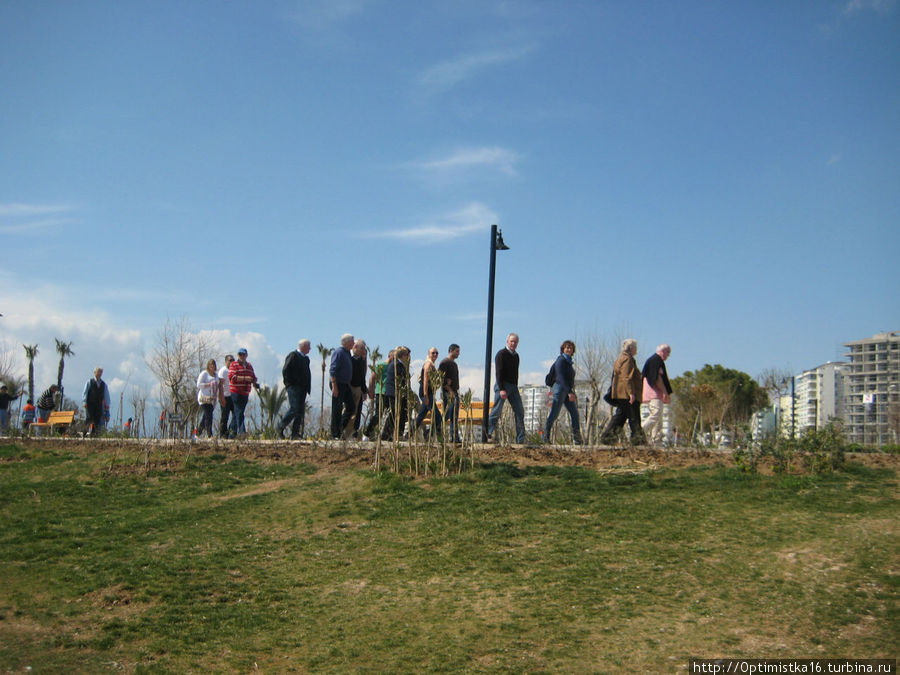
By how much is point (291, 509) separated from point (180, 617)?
288cm

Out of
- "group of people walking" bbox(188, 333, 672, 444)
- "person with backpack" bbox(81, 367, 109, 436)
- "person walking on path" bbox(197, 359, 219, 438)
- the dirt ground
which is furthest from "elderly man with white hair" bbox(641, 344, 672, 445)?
"person with backpack" bbox(81, 367, 109, 436)

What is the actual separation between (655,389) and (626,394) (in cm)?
58

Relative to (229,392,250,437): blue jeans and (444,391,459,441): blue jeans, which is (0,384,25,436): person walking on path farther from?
(444,391,459,441): blue jeans

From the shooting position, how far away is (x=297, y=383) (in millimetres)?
13773

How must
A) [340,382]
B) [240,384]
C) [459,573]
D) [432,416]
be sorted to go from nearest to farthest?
[459,573] → [432,416] → [340,382] → [240,384]

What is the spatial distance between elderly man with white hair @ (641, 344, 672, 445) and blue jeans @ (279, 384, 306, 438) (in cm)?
584

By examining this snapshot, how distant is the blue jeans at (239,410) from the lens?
14805 millimetres

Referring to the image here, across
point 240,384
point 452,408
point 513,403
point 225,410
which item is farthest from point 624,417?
point 225,410

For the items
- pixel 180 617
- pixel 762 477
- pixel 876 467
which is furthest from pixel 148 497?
pixel 876 467

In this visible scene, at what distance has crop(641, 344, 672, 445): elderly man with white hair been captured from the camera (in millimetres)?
12320

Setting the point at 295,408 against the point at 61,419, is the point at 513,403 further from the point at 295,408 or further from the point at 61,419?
the point at 61,419

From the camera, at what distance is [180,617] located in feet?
21.3

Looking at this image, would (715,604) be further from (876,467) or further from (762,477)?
(876,467)

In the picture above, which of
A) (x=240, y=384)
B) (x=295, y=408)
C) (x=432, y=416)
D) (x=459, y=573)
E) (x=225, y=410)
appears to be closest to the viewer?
(x=459, y=573)
